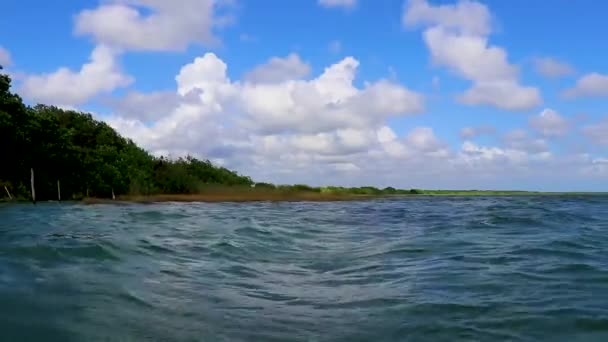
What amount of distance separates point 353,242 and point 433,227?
4.79m

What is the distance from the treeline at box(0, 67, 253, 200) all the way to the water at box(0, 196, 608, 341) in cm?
3195

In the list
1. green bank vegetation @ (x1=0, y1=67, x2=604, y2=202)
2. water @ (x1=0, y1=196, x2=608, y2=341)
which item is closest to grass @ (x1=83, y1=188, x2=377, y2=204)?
green bank vegetation @ (x1=0, y1=67, x2=604, y2=202)

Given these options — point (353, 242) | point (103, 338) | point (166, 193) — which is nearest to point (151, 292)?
point (103, 338)

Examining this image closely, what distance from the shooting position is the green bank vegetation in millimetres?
43031

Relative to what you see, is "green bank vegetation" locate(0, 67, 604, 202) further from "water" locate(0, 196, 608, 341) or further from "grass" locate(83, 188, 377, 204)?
"water" locate(0, 196, 608, 341)

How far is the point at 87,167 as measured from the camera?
5344 centimetres

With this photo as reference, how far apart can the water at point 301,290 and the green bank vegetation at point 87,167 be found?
107ft

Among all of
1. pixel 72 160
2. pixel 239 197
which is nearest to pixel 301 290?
pixel 72 160

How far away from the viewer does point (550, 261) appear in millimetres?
10703

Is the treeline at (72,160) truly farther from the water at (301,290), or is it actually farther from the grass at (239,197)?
the water at (301,290)

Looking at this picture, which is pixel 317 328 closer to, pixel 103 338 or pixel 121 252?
pixel 103 338

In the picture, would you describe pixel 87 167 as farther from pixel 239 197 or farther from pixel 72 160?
pixel 239 197

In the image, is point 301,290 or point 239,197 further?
point 239,197

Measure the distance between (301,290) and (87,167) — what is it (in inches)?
1927
